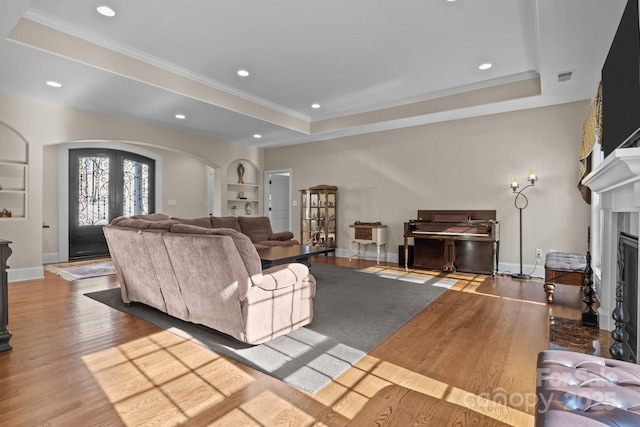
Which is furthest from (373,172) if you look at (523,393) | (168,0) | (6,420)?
(6,420)

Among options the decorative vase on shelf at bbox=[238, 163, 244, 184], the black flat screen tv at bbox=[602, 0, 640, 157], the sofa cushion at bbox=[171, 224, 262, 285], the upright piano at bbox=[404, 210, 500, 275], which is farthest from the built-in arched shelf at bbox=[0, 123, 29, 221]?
the black flat screen tv at bbox=[602, 0, 640, 157]

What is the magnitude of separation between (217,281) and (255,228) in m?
3.90

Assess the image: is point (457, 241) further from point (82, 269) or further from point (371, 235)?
point (82, 269)

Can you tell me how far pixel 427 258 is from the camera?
5766 millimetres

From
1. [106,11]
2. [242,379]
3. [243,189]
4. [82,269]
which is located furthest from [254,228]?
[242,379]

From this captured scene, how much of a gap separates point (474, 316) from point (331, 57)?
3389 mm

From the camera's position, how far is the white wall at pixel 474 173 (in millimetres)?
4887

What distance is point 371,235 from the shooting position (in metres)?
6.48

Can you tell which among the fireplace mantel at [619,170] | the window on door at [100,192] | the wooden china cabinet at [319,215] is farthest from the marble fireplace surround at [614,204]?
the window on door at [100,192]

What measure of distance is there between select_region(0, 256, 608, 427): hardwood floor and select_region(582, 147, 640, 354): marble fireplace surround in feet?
2.01

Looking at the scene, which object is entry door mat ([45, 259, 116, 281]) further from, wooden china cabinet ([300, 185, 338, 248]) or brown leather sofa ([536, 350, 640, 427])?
brown leather sofa ([536, 350, 640, 427])

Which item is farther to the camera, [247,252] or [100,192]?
[100,192]

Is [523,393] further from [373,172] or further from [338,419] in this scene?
[373,172]

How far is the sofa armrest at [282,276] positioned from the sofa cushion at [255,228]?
3533 millimetres
